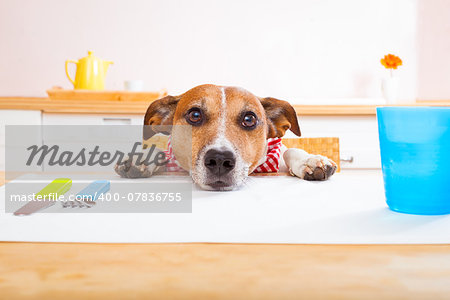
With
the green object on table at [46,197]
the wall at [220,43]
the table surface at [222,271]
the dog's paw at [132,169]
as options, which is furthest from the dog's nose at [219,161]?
the wall at [220,43]

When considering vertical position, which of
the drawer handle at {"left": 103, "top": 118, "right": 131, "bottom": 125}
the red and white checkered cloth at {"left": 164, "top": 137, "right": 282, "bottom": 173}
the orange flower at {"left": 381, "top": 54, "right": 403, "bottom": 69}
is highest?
the orange flower at {"left": 381, "top": 54, "right": 403, "bottom": 69}

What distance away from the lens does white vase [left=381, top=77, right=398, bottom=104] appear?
2.91m

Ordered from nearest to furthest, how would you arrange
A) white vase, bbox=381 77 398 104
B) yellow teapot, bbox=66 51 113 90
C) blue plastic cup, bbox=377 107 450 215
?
1. blue plastic cup, bbox=377 107 450 215
2. yellow teapot, bbox=66 51 113 90
3. white vase, bbox=381 77 398 104

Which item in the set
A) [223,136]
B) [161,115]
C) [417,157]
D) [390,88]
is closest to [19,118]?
[161,115]

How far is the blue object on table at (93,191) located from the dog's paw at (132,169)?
0.21m

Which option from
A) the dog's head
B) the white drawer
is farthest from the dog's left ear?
the white drawer

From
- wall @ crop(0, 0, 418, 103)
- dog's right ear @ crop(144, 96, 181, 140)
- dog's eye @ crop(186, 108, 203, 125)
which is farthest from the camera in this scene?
wall @ crop(0, 0, 418, 103)

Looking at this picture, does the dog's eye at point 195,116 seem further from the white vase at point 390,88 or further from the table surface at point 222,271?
the white vase at point 390,88

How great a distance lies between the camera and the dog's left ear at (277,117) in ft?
4.01

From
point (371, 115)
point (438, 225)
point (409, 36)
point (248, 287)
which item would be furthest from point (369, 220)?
point (409, 36)

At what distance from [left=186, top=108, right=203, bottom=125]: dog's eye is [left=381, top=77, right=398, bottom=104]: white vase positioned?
2123 mm

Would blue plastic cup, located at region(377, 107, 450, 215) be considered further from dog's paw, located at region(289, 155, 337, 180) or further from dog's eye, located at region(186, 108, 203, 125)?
dog's eye, located at region(186, 108, 203, 125)

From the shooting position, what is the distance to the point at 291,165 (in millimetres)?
1089

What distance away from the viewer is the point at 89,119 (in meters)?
2.46
